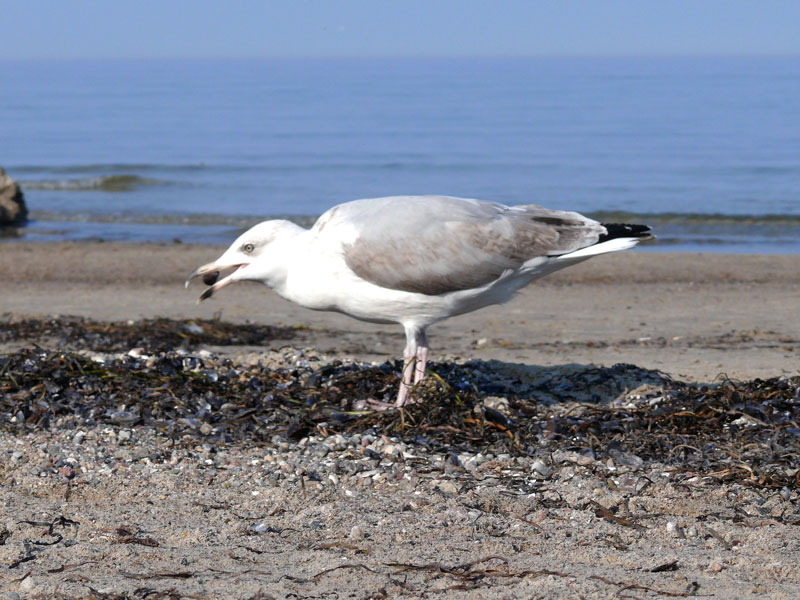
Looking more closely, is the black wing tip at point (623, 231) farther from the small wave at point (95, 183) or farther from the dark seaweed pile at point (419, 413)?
the small wave at point (95, 183)

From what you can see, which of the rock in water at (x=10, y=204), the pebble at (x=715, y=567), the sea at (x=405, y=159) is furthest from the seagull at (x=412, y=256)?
the rock in water at (x=10, y=204)

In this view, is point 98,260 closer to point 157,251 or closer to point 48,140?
point 157,251

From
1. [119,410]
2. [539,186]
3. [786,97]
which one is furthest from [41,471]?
[786,97]

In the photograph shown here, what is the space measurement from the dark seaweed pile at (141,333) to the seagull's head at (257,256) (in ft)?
7.54

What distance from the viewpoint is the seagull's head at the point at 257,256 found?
5.98 meters

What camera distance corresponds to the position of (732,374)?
7.38 meters

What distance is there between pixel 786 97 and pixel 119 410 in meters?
49.9

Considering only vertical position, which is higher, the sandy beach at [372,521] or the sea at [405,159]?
the sea at [405,159]

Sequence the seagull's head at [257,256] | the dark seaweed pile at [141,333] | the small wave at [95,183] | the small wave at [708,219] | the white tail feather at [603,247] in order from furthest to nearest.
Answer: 1. the small wave at [95,183]
2. the small wave at [708,219]
3. the dark seaweed pile at [141,333]
4. the white tail feather at [603,247]
5. the seagull's head at [257,256]

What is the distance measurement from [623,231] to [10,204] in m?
16.0

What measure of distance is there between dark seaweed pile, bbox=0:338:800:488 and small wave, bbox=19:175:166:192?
68.5ft

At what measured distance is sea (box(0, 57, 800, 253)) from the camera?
21.2 m

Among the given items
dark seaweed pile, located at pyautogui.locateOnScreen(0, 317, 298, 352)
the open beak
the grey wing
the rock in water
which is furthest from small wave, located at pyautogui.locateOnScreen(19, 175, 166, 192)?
the grey wing

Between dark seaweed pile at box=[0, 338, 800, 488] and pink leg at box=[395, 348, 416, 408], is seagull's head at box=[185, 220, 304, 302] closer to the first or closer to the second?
dark seaweed pile at box=[0, 338, 800, 488]
